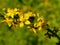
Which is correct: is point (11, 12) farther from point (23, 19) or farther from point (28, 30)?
point (28, 30)

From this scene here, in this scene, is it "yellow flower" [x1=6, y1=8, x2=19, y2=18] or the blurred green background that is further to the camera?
"yellow flower" [x1=6, y1=8, x2=19, y2=18]

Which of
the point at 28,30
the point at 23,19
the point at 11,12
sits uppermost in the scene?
the point at 11,12

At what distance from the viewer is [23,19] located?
3123 mm

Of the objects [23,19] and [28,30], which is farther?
[23,19]

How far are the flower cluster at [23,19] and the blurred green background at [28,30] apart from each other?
0.08 meters

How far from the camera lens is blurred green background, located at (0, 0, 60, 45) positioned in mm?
2842

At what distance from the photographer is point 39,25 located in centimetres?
307

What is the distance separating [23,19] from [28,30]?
0.24 meters

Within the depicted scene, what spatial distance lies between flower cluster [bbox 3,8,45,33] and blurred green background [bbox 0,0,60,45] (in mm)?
76

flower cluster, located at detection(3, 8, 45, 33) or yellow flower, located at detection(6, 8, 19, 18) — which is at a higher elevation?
yellow flower, located at detection(6, 8, 19, 18)

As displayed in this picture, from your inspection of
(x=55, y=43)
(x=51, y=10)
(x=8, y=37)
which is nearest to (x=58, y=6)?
(x=51, y=10)

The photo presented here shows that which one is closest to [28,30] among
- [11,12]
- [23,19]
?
[23,19]

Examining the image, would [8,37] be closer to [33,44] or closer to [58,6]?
[33,44]

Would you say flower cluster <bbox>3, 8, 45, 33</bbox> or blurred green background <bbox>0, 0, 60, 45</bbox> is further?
flower cluster <bbox>3, 8, 45, 33</bbox>
